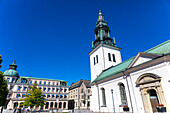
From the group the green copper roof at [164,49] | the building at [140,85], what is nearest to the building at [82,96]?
the building at [140,85]

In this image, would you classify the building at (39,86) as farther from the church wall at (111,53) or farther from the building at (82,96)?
the church wall at (111,53)

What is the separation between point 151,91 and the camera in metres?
15.0

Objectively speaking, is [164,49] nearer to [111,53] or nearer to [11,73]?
[111,53]

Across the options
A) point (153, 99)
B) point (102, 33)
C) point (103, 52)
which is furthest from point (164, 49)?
point (102, 33)

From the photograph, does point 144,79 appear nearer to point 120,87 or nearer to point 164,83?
point 164,83

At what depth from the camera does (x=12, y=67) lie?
174 ft

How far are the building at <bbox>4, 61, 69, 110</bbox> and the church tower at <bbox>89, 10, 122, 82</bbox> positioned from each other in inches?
950

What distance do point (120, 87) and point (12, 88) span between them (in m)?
47.8

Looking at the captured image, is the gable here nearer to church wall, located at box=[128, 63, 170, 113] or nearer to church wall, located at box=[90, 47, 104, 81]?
church wall, located at box=[128, 63, 170, 113]

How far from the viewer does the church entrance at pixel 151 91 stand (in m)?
13.6

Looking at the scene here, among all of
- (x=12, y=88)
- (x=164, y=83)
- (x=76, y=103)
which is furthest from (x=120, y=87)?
(x=12, y=88)

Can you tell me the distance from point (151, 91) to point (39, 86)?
47.0 meters

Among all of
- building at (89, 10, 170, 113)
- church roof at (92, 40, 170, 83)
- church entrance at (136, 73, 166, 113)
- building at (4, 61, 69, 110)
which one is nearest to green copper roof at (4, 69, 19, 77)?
building at (4, 61, 69, 110)

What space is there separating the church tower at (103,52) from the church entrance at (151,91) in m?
16.6
